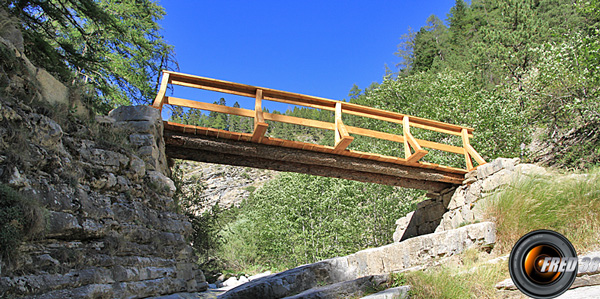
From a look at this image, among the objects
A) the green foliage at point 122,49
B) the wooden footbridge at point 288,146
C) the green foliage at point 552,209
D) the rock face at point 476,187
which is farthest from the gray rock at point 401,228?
the green foliage at point 122,49

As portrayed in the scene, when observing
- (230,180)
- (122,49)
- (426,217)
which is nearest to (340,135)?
(426,217)

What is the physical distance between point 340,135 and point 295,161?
1111 millimetres

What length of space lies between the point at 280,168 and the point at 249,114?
1529 mm

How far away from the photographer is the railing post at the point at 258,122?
6254 mm

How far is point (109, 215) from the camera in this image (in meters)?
3.92

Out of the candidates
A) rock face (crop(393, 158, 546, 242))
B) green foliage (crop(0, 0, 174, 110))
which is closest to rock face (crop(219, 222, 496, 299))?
rock face (crop(393, 158, 546, 242))

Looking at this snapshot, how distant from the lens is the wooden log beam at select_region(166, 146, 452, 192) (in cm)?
709

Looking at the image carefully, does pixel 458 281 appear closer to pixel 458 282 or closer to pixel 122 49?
pixel 458 282

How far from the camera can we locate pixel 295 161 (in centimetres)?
752

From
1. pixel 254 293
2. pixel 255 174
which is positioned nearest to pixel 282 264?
pixel 254 293

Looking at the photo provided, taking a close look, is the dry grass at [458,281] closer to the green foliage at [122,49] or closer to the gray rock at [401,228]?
the gray rock at [401,228]

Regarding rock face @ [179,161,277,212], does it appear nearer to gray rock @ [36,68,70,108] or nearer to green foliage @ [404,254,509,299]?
gray rock @ [36,68,70,108]

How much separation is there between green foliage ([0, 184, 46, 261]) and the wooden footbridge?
11.2ft

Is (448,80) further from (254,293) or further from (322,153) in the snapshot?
(254,293)
